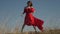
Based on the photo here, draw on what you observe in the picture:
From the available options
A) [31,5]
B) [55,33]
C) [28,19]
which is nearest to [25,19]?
[28,19]

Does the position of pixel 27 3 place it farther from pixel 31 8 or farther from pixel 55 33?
pixel 55 33

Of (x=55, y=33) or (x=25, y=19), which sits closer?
(x=55, y=33)

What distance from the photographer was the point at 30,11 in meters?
6.40

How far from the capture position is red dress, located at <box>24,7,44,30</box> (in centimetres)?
637

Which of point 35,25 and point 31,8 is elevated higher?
point 31,8

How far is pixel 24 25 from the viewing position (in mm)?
6352

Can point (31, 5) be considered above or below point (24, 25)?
above

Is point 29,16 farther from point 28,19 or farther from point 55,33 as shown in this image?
point 55,33

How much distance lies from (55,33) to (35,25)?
1.77 meters

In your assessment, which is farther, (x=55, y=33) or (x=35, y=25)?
(x=35, y=25)

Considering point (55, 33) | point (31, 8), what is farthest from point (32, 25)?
point (55, 33)

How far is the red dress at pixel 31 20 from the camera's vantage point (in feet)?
20.9

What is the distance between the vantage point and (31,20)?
252 inches

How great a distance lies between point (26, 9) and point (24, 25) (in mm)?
548
